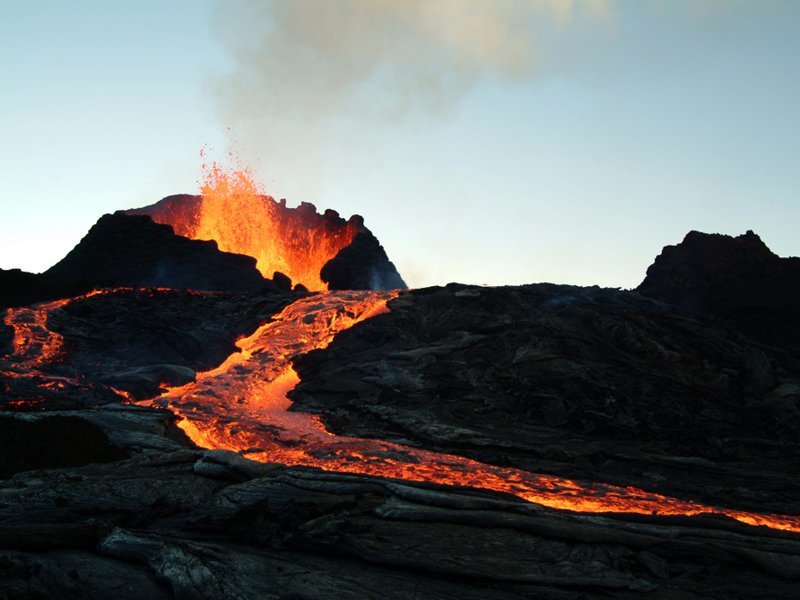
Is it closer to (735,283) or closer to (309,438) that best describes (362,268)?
(735,283)

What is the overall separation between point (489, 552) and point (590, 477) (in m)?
14.1

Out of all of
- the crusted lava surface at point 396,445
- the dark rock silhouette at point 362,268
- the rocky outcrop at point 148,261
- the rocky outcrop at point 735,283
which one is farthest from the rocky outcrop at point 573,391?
the rocky outcrop at point 148,261

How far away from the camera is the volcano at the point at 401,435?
54.1 ft

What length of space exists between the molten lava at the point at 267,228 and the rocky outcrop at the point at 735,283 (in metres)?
41.3

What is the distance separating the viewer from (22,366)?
42.9 meters

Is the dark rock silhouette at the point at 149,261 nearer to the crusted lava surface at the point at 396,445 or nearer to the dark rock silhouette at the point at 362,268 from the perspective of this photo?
the dark rock silhouette at the point at 362,268

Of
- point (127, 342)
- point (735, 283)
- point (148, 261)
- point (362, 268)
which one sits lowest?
point (127, 342)

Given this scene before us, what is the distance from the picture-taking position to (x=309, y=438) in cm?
3444

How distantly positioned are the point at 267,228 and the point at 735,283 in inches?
2375

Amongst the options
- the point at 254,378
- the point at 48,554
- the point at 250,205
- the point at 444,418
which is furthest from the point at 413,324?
the point at 250,205

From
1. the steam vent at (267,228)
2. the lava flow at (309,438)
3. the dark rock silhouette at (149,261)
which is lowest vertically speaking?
the lava flow at (309,438)

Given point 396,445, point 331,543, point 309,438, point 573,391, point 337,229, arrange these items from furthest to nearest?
point 337,229 < point 573,391 < point 309,438 < point 396,445 < point 331,543

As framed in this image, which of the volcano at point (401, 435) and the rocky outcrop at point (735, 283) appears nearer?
the volcano at point (401, 435)

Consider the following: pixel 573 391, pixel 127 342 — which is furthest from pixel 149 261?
pixel 573 391
